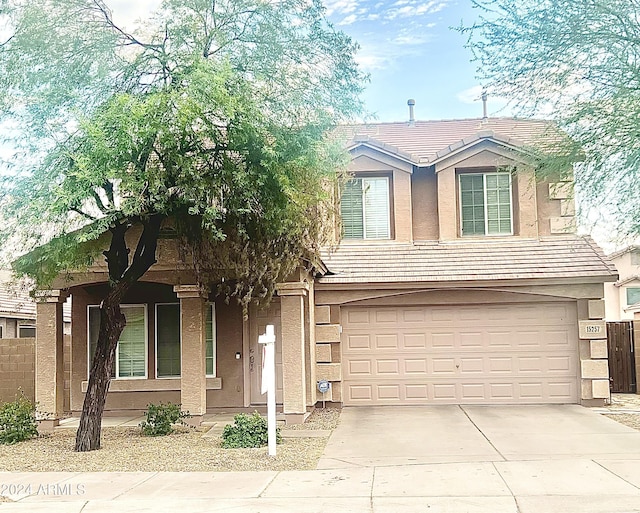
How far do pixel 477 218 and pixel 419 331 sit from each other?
118 inches

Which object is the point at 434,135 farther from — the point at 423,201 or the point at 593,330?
the point at 593,330

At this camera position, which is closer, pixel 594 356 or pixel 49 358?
pixel 49 358

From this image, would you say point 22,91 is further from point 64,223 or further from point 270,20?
point 270,20

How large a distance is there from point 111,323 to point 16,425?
106 inches

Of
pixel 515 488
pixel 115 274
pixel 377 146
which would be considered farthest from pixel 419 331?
pixel 515 488

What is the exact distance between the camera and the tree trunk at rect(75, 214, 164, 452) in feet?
37.6

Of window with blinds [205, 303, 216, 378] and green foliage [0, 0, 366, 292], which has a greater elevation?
green foliage [0, 0, 366, 292]

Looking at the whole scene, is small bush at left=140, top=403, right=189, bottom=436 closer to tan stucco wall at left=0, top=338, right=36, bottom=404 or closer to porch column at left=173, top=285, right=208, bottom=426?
porch column at left=173, top=285, right=208, bottom=426

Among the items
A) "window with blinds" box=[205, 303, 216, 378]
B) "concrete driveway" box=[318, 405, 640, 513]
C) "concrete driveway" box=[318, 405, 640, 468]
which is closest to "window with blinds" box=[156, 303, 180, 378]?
"window with blinds" box=[205, 303, 216, 378]

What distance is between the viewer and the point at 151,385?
15984 millimetres

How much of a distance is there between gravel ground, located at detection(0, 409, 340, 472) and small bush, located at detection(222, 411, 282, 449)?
0.64ft

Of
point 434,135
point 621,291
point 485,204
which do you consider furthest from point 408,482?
point 621,291

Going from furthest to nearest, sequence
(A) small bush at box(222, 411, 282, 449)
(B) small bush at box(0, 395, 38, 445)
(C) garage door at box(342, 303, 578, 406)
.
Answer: (C) garage door at box(342, 303, 578, 406) < (B) small bush at box(0, 395, 38, 445) < (A) small bush at box(222, 411, 282, 449)

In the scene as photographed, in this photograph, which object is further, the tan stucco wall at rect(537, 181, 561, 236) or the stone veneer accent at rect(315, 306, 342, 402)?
the tan stucco wall at rect(537, 181, 561, 236)
